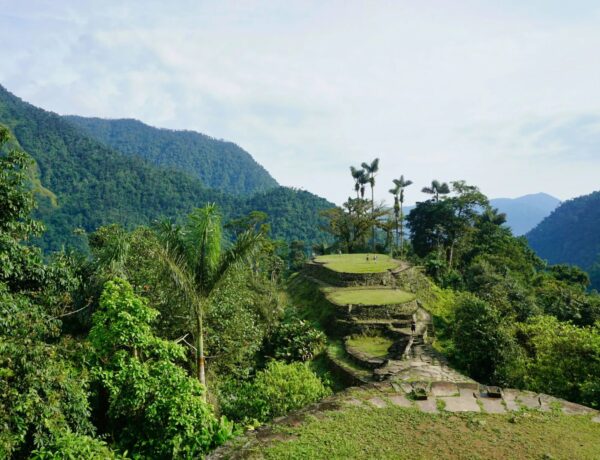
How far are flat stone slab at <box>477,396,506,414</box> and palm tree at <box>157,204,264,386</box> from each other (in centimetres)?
542

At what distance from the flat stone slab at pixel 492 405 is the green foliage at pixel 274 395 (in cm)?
346

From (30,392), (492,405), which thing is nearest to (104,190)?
(30,392)

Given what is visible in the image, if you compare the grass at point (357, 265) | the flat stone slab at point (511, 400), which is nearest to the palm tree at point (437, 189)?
the grass at point (357, 265)

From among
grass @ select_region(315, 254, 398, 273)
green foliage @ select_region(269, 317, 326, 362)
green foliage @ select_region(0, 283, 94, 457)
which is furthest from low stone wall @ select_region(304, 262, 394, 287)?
green foliage @ select_region(0, 283, 94, 457)

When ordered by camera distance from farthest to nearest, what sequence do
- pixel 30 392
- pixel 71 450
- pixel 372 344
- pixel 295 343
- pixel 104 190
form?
pixel 104 190
pixel 372 344
pixel 295 343
pixel 30 392
pixel 71 450

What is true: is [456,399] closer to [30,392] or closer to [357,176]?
[30,392]

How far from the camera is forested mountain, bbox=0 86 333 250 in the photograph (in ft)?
273

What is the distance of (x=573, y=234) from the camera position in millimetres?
106125

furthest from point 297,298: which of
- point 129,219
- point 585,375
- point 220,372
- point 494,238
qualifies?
point 129,219

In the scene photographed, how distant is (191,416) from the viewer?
6.37 m

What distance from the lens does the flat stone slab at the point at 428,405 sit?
729cm

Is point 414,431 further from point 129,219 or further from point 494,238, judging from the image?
point 129,219

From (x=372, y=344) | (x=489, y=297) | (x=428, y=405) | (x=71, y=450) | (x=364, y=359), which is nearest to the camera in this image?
(x=71, y=450)

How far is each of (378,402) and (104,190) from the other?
97100 millimetres
